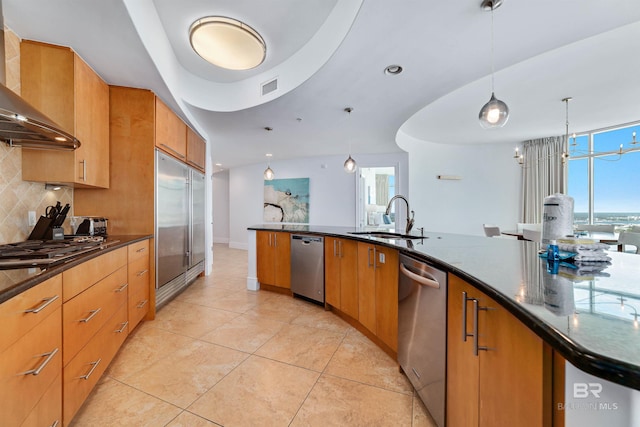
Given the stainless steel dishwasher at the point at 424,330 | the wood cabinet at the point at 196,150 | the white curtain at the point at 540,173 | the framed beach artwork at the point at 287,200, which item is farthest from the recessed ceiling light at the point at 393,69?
the white curtain at the point at 540,173

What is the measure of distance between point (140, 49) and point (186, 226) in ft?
6.63

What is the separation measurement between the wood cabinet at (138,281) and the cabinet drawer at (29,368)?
1.02 metres

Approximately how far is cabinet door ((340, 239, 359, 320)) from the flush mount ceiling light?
2.16 m

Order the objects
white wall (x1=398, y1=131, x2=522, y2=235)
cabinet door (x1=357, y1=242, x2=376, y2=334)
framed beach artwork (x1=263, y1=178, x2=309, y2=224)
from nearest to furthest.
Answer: cabinet door (x1=357, y1=242, x2=376, y2=334), white wall (x1=398, y1=131, x2=522, y2=235), framed beach artwork (x1=263, y1=178, x2=309, y2=224)

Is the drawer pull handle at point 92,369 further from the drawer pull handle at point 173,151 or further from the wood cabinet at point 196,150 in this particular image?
the wood cabinet at point 196,150

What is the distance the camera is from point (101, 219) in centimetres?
242

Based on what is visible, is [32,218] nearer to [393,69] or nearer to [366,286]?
[366,286]

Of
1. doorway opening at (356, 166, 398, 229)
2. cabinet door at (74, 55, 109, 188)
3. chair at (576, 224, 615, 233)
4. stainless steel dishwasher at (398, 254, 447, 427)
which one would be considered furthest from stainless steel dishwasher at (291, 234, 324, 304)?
chair at (576, 224, 615, 233)

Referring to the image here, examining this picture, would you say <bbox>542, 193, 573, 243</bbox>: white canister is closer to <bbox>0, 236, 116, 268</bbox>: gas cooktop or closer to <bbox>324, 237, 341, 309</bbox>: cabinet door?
<bbox>324, 237, 341, 309</bbox>: cabinet door

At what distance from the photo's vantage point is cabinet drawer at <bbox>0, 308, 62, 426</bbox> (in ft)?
2.86

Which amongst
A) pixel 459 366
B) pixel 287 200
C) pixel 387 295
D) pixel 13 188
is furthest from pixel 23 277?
pixel 287 200

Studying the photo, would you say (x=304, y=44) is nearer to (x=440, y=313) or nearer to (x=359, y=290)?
(x=359, y=290)

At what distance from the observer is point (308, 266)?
3.03 metres

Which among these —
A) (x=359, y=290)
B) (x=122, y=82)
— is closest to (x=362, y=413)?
(x=359, y=290)
